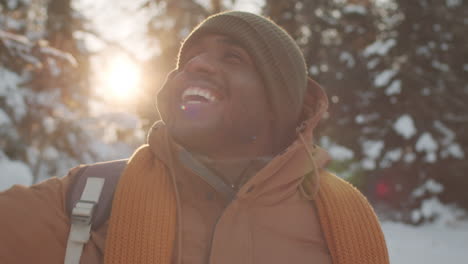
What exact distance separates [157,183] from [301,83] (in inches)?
44.3

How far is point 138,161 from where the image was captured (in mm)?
1895

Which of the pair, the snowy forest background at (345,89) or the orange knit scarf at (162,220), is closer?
the orange knit scarf at (162,220)

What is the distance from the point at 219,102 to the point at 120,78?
203 inches

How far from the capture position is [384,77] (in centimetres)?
1146

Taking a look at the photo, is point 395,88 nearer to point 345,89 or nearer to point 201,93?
point 345,89

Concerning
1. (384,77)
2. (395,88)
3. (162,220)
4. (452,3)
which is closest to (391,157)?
(395,88)

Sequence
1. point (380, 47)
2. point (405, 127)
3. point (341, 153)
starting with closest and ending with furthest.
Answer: point (405, 127)
point (380, 47)
point (341, 153)

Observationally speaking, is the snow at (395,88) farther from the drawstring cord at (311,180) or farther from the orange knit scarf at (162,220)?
the drawstring cord at (311,180)

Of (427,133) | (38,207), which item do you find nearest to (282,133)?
(38,207)

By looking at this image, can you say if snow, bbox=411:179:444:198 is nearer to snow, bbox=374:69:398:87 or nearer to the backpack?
snow, bbox=374:69:398:87

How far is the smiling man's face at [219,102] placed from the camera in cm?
191

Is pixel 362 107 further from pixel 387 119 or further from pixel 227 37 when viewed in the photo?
pixel 227 37

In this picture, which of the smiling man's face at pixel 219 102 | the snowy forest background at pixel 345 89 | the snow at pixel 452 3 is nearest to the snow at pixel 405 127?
the snowy forest background at pixel 345 89

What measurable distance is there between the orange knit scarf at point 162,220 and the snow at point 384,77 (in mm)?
10073
